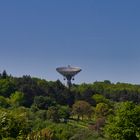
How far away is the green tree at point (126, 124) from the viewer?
53938mm

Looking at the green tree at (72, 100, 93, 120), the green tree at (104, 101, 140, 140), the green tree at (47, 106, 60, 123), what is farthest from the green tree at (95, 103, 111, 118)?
the green tree at (104, 101, 140, 140)

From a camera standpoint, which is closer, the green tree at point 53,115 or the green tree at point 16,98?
the green tree at point 53,115

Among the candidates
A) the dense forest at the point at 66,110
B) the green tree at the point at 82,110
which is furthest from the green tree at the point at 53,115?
the green tree at the point at 82,110

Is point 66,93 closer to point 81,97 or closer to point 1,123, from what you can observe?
point 81,97

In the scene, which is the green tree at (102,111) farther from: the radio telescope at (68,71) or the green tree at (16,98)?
the radio telescope at (68,71)

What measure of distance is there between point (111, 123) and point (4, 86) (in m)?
93.5

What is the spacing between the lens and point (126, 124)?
178 ft

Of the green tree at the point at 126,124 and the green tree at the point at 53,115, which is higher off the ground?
the green tree at the point at 53,115

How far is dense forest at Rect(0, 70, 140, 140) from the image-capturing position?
54.8m

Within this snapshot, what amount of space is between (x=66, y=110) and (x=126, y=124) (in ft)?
240

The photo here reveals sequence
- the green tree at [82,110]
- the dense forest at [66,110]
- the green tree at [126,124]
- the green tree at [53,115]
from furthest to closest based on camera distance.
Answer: the green tree at [82,110], the green tree at [53,115], the dense forest at [66,110], the green tree at [126,124]

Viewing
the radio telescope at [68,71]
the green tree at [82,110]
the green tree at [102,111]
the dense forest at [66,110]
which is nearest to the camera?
the dense forest at [66,110]

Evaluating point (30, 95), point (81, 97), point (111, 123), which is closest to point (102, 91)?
point (81, 97)

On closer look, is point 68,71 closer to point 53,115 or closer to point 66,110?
point 66,110
